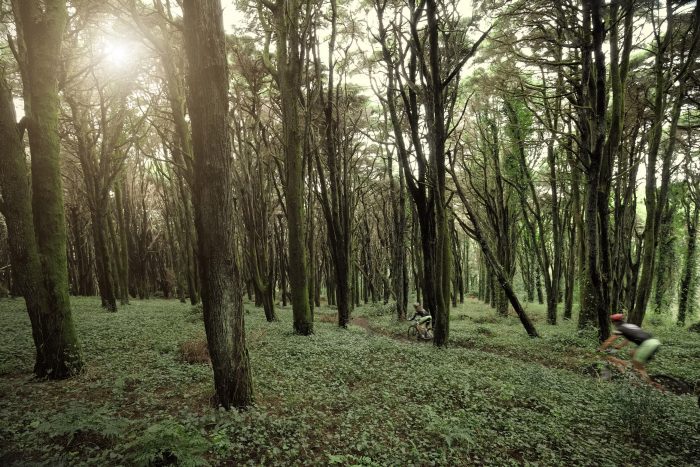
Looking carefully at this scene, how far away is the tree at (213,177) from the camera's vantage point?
4699 millimetres

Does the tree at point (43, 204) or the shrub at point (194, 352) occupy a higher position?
the tree at point (43, 204)

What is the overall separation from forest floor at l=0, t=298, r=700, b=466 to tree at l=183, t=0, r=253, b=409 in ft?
3.57

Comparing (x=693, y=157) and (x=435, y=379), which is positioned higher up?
(x=693, y=157)

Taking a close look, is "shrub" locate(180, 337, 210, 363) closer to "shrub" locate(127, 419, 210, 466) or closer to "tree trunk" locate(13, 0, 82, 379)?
"tree trunk" locate(13, 0, 82, 379)

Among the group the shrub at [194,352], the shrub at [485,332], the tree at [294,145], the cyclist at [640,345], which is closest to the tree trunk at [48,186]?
the shrub at [194,352]

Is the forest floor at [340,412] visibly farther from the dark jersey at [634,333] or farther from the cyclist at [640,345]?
the dark jersey at [634,333]

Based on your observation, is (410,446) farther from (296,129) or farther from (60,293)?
(296,129)

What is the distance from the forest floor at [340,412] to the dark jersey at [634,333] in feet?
2.83

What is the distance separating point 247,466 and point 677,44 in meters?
18.1

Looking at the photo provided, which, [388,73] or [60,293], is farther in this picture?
[388,73]

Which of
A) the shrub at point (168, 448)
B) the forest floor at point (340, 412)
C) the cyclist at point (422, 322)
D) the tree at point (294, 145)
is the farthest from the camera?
the cyclist at point (422, 322)

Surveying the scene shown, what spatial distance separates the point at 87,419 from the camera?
4262mm

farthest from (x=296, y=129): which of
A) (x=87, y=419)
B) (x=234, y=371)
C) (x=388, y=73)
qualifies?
(x=87, y=419)

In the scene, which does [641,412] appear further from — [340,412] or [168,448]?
[168,448]
